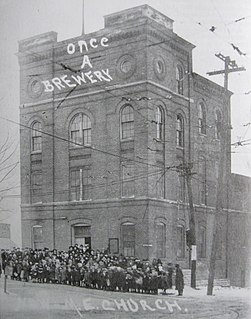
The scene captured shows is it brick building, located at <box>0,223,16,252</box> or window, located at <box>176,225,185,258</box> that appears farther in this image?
brick building, located at <box>0,223,16,252</box>

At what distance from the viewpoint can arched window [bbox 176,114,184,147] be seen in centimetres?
219

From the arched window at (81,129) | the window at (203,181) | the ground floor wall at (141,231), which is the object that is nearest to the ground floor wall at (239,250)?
the ground floor wall at (141,231)

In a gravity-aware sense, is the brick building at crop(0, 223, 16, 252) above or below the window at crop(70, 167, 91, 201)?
below

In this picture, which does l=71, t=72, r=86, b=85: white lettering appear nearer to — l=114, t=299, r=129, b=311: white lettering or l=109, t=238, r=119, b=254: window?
l=109, t=238, r=119, b=254: window

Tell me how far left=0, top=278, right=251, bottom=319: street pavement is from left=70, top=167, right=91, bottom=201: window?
1.03 feet

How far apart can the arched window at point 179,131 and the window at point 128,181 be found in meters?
0.18

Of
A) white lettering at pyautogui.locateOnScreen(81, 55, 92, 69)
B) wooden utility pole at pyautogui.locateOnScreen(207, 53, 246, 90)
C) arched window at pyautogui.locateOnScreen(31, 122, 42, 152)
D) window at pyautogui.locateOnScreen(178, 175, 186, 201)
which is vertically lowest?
window at pyautogui.locateOnScreen(178, 175, 186, 201)

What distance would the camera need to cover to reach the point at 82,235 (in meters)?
2.19

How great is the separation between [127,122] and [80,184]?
29 centimetres

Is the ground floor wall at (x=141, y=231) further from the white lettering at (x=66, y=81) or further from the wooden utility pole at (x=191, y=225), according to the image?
the white lettering at (x=66, y=81)

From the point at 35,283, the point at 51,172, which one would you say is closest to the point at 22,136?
the point at 51,172

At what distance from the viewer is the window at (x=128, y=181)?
2.16 meters

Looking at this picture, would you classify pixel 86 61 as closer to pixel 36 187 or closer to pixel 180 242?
pixel 36 187

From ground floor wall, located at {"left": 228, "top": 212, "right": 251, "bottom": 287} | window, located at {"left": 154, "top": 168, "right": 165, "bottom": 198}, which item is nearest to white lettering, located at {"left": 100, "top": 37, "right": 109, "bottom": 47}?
window, located at {"left": 154, "top": 168, "right": 165, "bottom": 198}
